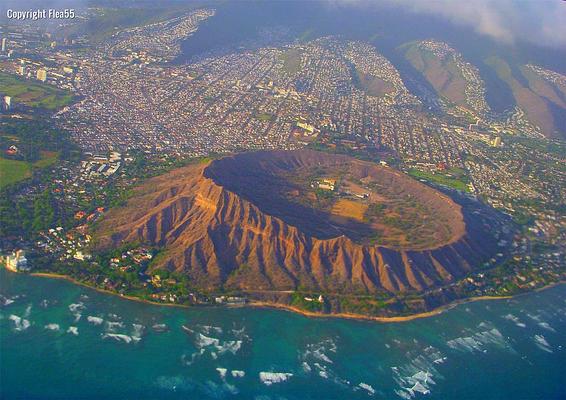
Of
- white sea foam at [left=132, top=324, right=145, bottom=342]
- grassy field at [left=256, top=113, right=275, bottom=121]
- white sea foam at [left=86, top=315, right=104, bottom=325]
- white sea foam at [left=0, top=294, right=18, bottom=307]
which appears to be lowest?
white sea foam at [left=0, top=294, right=18, bottom=307]

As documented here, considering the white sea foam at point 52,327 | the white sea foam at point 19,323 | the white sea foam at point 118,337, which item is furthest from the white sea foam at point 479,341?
the white sea foam at point 19,323

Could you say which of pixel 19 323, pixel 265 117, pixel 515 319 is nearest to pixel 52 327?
pixel 19 323

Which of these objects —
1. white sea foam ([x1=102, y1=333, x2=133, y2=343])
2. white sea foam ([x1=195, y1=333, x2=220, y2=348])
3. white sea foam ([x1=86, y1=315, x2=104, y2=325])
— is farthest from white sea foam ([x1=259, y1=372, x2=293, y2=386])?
white sea foam ([x1=86, y1=315, x2=104, y2=325])

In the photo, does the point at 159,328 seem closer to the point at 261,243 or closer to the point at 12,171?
the point at 261,243

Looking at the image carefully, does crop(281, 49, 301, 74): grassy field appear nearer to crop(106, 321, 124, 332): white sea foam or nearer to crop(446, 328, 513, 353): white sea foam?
crop(446, 328, 513, 353): white sea foam

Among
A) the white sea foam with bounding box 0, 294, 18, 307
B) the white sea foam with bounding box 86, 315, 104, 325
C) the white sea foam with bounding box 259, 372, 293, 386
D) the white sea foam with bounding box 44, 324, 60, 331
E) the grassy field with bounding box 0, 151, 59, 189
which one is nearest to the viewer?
the white sea foam with bounding box 259, 372, 293, 386

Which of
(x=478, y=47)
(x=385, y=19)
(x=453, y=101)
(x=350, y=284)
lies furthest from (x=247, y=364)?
(x=385, y=19)
